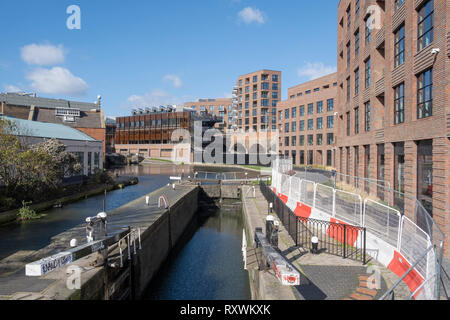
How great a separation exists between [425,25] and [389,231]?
9258 millimetres

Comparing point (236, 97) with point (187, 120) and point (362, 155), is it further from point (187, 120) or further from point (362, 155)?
point (362, 155)

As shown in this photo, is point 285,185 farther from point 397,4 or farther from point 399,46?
point 397,4

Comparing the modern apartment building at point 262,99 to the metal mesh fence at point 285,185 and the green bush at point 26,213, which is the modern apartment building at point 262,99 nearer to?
the metal mesh fence at point 285,185

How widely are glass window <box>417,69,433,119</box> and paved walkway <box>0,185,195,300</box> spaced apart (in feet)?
43.5

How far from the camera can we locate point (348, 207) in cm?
1176

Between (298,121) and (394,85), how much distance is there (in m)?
45.5

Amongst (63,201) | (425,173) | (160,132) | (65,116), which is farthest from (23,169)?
(160,132)

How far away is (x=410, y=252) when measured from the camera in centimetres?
777

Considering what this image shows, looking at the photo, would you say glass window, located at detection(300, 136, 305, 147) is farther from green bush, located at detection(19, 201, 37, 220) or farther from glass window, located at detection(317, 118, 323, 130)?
green bush, located at detection(19, 201, 37, 220)

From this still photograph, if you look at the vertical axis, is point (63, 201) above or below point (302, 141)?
below

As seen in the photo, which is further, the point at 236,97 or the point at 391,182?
the point at 236,97

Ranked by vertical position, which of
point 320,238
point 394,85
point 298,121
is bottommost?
point 320,238
